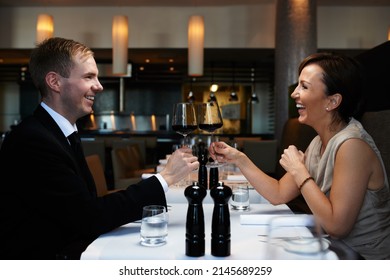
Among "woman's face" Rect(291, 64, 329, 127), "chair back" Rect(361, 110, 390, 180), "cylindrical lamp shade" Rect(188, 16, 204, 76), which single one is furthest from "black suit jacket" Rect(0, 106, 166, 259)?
"cylindrical lamp shade" Rect(188, 16, 204, 76)

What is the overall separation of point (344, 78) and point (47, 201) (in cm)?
116

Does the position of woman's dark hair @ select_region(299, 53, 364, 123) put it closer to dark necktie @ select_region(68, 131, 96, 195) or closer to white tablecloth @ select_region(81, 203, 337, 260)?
white tablecloth @ select_region(81, 203, 337, 260)

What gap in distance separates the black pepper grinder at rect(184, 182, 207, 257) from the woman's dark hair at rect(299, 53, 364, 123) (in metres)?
0.80

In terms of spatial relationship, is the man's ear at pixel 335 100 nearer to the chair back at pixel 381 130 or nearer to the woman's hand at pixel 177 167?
the chair back at pixel 381 130

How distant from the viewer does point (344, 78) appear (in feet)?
5.19

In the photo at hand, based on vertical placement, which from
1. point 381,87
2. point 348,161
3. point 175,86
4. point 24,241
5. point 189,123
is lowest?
point 24,241

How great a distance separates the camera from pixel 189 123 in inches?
67.3

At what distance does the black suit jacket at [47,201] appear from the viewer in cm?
124

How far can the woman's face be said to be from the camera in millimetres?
1610

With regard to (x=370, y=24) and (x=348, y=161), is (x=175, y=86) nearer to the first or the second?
(x=370, y=24)

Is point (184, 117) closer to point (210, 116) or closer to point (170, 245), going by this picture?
point (210, 116)

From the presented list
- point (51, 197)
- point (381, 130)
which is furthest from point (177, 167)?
point (381, 130)

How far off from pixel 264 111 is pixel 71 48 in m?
9.57
